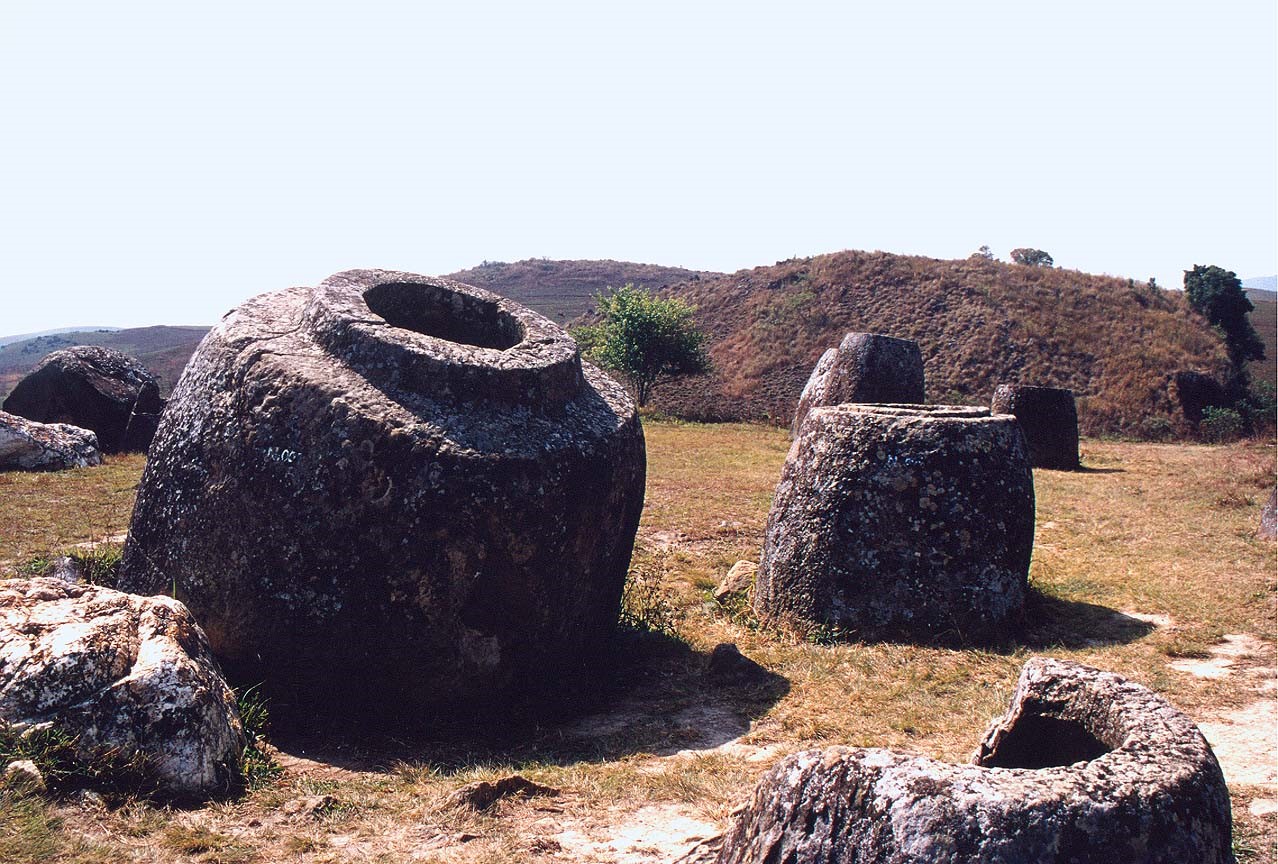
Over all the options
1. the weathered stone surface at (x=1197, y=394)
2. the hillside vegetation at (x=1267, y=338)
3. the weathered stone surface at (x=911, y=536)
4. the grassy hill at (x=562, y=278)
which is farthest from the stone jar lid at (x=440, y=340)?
the grassy hill at (x=562, y=278)

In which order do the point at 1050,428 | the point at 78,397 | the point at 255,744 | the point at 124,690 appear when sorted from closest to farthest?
1. the point at 124,690
2. the point at 255,744
3. the point at 78,397
4. the point at 1050,428

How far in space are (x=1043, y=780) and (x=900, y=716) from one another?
3.18 m

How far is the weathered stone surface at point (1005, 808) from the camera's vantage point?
8.25 ft

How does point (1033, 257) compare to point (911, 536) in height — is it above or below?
above

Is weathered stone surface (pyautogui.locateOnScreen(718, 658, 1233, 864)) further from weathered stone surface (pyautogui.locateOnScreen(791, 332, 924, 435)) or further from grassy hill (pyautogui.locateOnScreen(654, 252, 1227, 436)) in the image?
grassy hill (pyautogui.locateOnScreen(654, 252, 1227, 436))

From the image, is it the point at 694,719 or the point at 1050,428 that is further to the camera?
the point at 1050,428

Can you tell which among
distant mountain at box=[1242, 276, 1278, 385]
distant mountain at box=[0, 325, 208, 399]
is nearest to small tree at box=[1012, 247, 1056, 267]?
distant mountain at box=[1242, 276, 1278, 385]

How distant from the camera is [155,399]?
18609 mm

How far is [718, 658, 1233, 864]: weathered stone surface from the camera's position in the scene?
99.0 inches

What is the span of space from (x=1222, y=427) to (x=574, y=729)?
28159 mm

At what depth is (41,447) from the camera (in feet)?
49.4

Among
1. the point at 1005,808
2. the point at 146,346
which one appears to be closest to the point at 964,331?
the point at 1005,808

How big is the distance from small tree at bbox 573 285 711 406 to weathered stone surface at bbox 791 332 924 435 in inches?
639

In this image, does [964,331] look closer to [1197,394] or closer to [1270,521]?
[1197,394]
